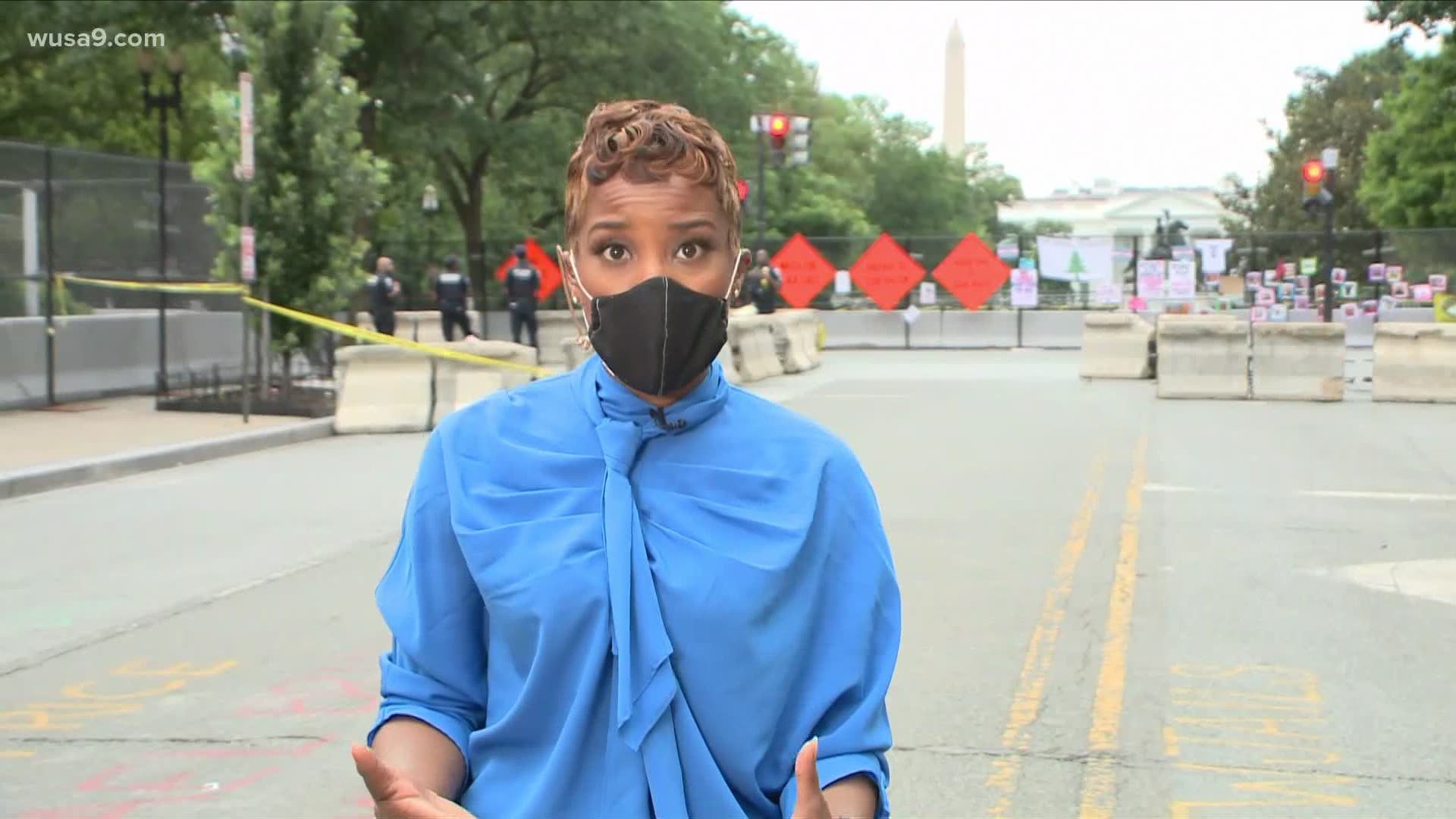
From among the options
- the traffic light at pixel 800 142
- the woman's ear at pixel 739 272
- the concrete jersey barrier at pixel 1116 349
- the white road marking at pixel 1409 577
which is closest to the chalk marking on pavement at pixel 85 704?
the woman's ear at pixel 739 272

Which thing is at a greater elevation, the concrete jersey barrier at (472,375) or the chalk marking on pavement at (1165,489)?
the concrete jersey barrier at (472,375)

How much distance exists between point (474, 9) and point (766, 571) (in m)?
32.0

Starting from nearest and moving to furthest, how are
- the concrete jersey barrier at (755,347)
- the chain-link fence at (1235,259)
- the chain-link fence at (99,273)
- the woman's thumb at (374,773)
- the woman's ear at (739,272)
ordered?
the woman's thumb at (374,773)
the woman's ear at (739,272)
the chain-link fence at (99,273)
the concrete jersey barrier at (755,347)
the chain-link fence at (1235,259)

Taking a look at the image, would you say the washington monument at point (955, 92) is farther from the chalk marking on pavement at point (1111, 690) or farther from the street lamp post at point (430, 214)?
the chalk marking on pavement at point (1111, 690)

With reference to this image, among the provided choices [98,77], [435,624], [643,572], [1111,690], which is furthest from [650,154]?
[98,77]

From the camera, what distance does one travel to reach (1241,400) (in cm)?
2128

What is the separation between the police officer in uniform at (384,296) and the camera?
24.7 metres

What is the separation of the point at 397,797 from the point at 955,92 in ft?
427

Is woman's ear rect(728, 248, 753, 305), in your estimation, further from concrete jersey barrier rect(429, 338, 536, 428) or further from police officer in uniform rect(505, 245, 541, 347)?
police officer in uniform rect(505, 245, 541, 347)

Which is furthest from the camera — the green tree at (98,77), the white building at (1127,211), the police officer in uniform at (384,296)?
the white building at (1127,211)

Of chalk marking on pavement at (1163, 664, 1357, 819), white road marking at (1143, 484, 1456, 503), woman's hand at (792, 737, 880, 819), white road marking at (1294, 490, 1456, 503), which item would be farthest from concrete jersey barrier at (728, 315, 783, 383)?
woman's hand at (792, 737, 880, 819)

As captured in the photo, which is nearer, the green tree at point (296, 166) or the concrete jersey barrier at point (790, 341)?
the green tree at point (296, 166)

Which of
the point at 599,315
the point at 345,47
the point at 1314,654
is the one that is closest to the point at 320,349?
the point at 345,47

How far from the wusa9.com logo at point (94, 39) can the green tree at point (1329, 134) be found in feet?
147
